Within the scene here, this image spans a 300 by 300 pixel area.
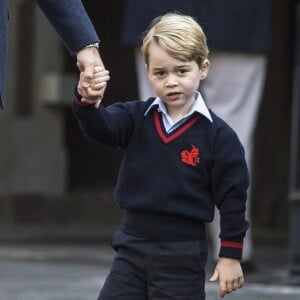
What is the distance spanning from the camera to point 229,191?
4516 mm

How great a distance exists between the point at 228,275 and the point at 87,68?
0.88 metres

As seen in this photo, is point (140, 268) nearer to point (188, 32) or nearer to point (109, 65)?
point (188, 32)

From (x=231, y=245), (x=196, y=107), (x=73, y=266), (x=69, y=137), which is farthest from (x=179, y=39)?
(x=69, y=137)

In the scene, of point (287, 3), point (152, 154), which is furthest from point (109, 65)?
point (152, 154)

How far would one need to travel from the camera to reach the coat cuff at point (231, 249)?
451 centimetres

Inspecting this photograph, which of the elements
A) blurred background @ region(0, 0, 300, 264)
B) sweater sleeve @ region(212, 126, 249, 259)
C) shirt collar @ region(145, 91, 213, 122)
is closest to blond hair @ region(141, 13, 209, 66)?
shirt collar @ region(145, 91, 213, 122)

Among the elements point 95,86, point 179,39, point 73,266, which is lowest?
point 73,266

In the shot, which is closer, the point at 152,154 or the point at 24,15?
the point at 152,154

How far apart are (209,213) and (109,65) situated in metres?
7.83

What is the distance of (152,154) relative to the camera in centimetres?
453

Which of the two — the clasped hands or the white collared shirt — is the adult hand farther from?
the white collared shirt

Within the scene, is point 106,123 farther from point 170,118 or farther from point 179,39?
point 179,39

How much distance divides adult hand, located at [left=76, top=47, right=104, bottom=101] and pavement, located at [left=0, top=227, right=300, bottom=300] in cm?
283

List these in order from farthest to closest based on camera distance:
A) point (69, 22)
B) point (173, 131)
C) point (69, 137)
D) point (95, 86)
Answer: point (69, 137)
point (173, 131)
point (69, 22)
point (95, 86)
